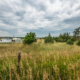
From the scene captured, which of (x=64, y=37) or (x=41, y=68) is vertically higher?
(x=64, y=37)

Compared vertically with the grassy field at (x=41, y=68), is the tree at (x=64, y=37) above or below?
above

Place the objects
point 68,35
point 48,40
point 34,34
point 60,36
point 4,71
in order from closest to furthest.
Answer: point 4,71
point 48,40
point 34,34
point 68,35
point 60,36

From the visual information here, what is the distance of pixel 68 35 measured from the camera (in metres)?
28.6

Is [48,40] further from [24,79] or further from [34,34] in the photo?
[24,79]

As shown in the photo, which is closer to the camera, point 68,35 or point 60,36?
point 68,35

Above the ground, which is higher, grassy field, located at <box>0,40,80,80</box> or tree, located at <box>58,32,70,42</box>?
tree, located at <box>58,32,70,42</box>

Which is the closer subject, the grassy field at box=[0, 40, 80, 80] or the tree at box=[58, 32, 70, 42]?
the grassy field at box=[0, 40, 80, 80]

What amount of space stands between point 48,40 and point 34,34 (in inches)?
282

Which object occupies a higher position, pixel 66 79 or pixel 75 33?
pixel 75 33

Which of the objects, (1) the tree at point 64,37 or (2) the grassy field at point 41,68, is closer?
(2) the grassy field at point 41,68

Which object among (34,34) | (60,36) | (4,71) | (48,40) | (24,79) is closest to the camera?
(24,79)

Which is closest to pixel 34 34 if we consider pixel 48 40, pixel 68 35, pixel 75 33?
pixel 48 40

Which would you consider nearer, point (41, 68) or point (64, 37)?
point (41, 68)

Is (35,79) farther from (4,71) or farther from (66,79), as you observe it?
(4,71)
